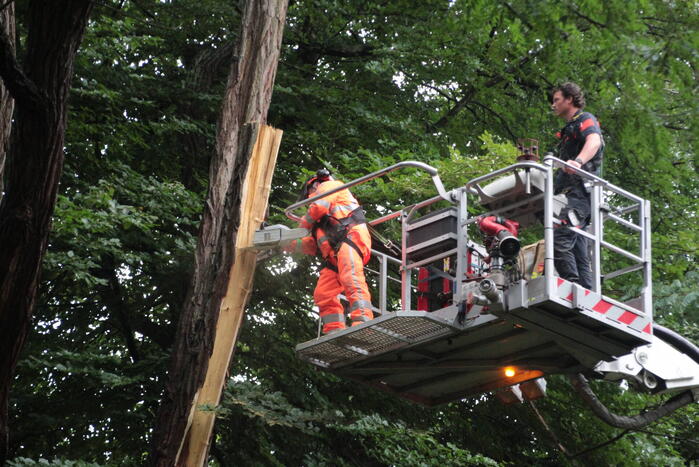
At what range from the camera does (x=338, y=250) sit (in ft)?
31.6

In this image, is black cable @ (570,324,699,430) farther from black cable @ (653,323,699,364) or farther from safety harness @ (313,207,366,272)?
safety harness @ (313,207,366,272)

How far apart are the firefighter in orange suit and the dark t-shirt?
6.15 feet

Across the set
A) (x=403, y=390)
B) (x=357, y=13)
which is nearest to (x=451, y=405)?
(x=403, y=390)

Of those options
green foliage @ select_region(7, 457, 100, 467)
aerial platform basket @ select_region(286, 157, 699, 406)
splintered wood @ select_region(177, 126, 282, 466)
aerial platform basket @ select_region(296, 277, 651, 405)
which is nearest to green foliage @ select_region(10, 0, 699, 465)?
green foliage @ select_region(7, 457, 100, 467)

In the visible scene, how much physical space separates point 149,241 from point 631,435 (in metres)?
6.62

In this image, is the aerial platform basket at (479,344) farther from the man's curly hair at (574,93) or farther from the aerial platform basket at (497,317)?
the man's curly hair at (574,93)

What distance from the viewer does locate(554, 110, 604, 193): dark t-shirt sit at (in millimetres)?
8719

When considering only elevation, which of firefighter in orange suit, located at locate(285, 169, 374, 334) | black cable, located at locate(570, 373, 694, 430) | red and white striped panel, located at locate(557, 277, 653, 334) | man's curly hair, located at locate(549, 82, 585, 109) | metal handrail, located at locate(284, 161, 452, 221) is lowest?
red and white striped panel, located at locate(557, 277, 653, 334)

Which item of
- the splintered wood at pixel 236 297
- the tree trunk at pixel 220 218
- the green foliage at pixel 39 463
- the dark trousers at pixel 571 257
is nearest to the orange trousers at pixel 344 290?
the splintered wood at pixel 236 297

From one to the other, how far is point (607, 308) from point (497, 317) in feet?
2.75

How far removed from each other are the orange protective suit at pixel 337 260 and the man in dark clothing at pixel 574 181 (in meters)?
1.85

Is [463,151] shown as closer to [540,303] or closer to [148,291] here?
[148,291]

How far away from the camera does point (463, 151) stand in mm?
15555

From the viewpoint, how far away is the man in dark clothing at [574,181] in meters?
8.30
